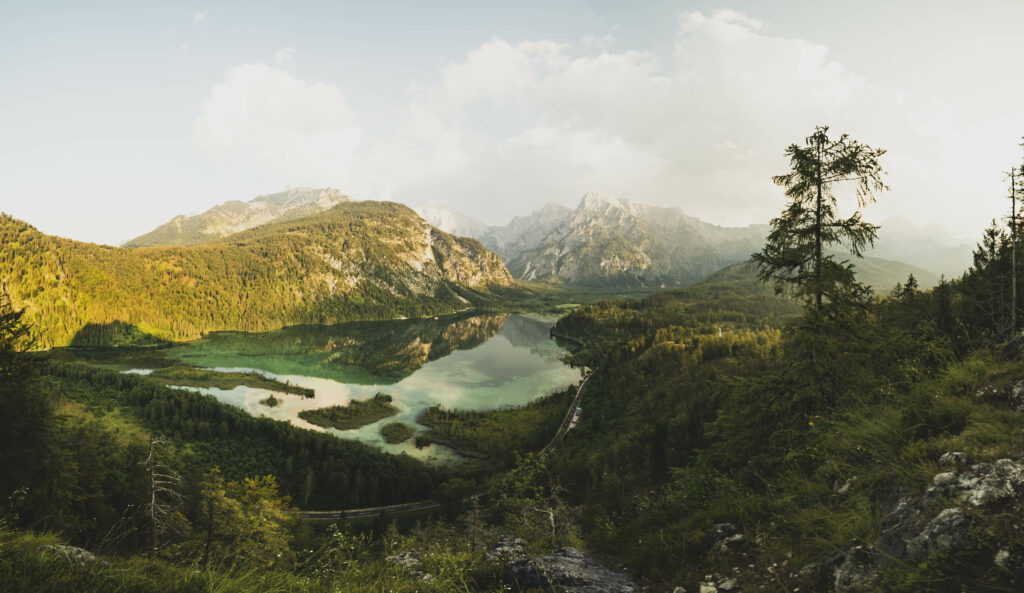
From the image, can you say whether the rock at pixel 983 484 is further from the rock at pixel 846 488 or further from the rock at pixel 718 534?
the rock at pixel 718 534

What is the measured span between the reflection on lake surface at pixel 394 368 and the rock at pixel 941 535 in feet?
223

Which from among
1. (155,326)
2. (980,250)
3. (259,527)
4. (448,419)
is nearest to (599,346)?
(448,419)

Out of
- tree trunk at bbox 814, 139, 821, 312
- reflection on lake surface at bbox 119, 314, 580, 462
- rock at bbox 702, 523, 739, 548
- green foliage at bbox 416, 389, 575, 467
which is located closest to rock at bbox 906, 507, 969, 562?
rock at bbox 702, 523, 739, 548

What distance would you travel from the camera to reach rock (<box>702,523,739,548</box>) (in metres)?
6.54

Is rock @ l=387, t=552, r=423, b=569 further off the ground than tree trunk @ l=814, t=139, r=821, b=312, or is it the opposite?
tree trunk @ l=814, t=139, r=821, b=312

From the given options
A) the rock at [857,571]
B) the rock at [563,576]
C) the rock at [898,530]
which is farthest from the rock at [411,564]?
the rock at [898,530]

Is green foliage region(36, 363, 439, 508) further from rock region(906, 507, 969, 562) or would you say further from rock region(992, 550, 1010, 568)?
rock region(992, 550, 1010, 568)

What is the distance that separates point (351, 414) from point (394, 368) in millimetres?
45797

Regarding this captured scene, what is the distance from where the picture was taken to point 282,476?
5359cm

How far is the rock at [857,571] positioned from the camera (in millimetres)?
3839

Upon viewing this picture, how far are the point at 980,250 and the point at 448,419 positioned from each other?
82.5 meters

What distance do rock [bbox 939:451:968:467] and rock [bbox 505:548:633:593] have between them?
4.86m

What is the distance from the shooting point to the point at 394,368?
127m

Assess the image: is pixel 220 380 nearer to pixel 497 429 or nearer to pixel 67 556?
pixel 497 429
